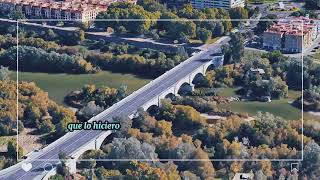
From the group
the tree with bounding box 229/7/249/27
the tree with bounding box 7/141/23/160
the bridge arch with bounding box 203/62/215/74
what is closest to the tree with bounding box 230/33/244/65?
the bridge arch with bounding box 203/62/215/74

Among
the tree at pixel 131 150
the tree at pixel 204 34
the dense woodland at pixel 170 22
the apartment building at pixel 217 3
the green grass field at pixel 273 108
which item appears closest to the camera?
the tree at pixel 131 150

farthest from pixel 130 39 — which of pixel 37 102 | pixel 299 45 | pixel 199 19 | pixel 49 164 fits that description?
pixel 49 164

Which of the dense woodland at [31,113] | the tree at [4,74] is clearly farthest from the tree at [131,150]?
the tree at [4,74]

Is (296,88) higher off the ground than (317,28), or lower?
lower

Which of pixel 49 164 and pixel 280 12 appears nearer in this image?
pixel 49 164

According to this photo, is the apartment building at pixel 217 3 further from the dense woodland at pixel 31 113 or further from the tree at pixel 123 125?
the tree at pixel 123 125

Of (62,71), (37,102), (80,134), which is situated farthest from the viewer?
(62,71)

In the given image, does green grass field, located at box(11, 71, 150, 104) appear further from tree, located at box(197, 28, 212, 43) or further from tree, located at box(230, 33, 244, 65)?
tree, located at box(197, 28, 212, 43)

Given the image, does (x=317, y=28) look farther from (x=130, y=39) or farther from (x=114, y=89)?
(x=114, y=89)
